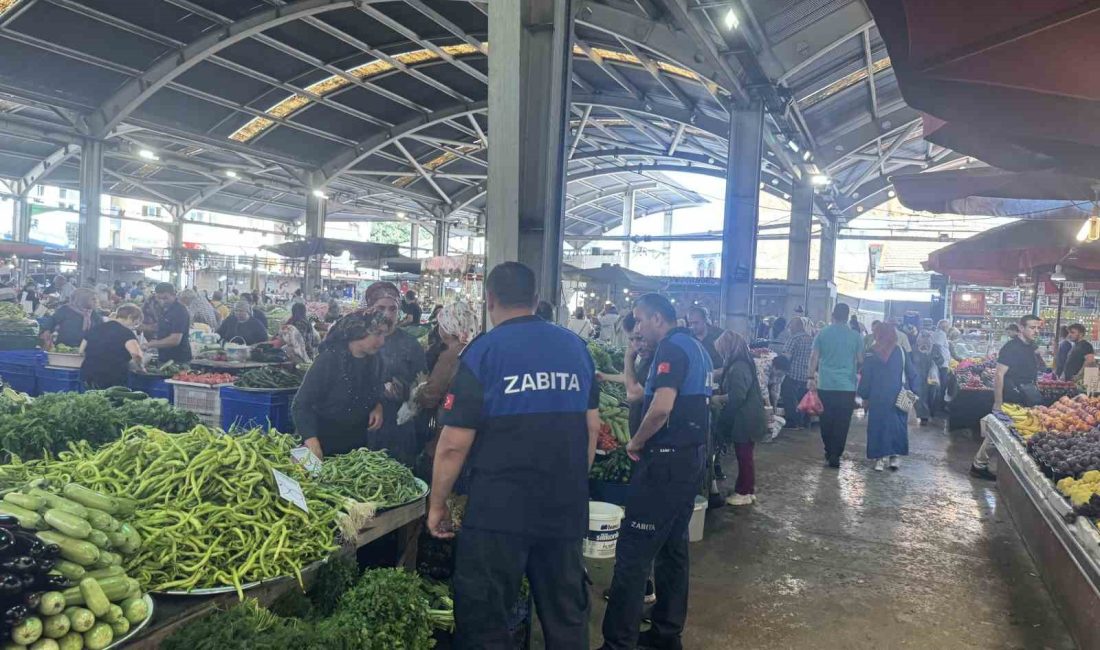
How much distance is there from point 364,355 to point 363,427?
0.46 m

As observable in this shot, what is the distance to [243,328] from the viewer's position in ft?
29.3

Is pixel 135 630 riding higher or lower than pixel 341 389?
lower

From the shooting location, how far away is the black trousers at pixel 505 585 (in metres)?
2.51

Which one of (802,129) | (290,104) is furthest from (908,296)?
(290,104)

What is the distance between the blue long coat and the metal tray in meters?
7.50

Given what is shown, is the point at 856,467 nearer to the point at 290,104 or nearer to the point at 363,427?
the point at 363,427

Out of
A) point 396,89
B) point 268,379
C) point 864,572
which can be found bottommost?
point 864,572

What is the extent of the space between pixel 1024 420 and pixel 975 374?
4602 mm

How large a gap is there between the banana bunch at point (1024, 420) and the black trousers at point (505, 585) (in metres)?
5.57

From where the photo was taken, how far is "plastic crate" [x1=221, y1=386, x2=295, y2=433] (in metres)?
6.03

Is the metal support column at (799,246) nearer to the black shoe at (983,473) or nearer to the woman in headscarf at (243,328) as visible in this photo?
the black shoe at (983,473)

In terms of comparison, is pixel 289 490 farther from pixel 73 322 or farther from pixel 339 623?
pixel 73 322

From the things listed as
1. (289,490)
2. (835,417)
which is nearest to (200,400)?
(289,490)

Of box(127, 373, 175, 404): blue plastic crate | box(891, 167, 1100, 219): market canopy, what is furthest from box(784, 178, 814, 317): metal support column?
box(127, 373, 175, 404): blue plastic crate
